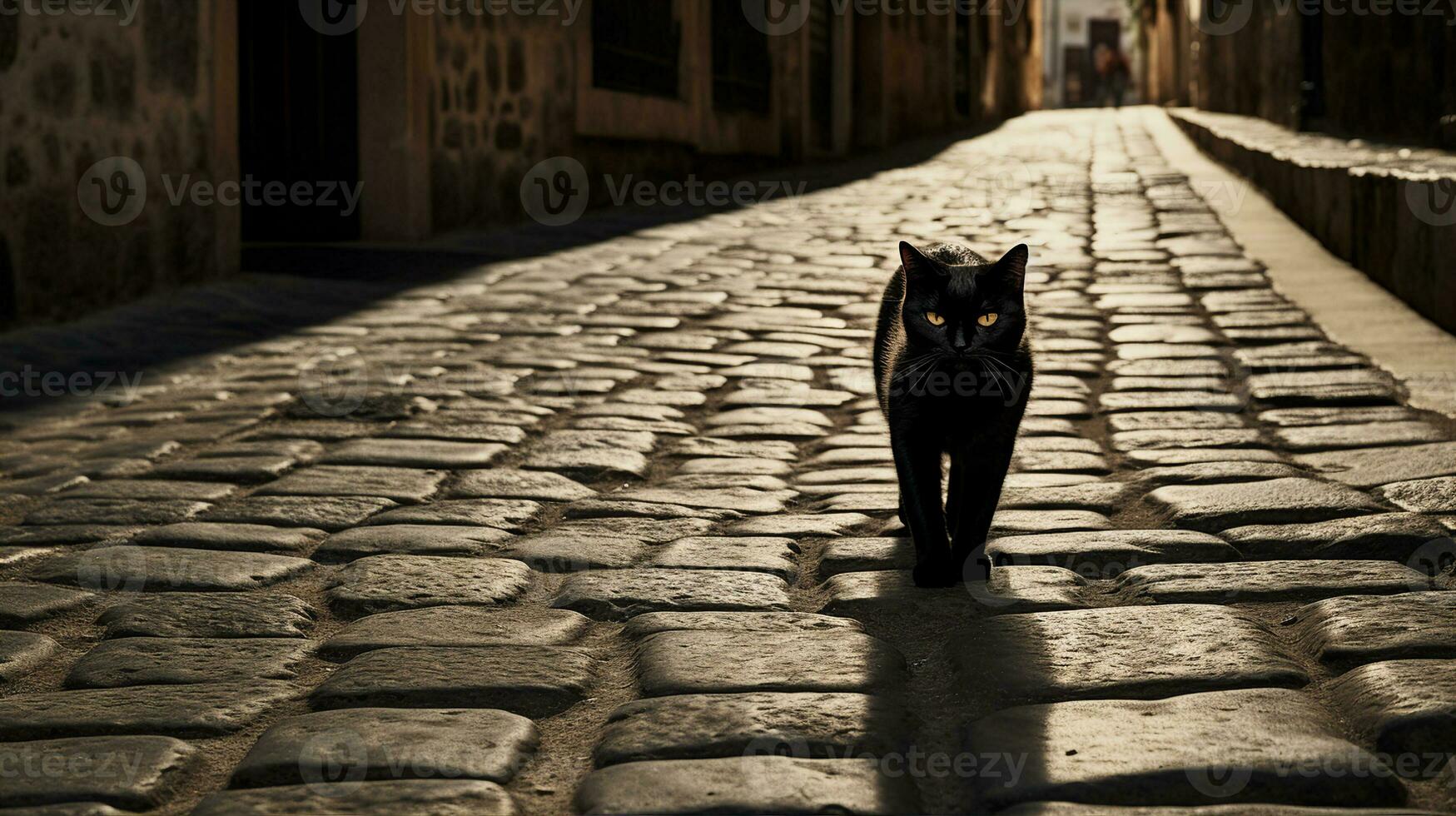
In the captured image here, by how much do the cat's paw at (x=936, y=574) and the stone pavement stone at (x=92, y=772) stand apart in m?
1.33

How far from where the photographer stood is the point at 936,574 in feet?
9.62

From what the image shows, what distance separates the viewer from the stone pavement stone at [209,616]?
2695mm

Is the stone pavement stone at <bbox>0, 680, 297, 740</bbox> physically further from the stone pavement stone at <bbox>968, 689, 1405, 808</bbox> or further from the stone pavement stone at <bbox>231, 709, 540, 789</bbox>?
the stone pavement stone at <bbox>968, 689, 1405, 808</bbox>

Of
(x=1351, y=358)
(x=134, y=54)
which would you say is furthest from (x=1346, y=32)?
(x=134, y=54)

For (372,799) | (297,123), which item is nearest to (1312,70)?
(297,123)

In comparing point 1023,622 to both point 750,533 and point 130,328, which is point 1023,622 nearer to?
point 750,533

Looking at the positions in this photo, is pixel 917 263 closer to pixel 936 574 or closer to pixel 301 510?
pixel 936 574

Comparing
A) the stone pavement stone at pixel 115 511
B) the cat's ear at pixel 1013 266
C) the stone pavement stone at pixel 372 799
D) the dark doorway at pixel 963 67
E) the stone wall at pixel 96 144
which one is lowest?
the stone pavement stone at pixel 372 799

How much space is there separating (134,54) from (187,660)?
4857 mm

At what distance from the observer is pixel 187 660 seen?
8.32 ft

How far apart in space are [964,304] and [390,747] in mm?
1385

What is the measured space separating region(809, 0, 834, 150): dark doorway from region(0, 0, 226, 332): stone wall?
11.8 metres

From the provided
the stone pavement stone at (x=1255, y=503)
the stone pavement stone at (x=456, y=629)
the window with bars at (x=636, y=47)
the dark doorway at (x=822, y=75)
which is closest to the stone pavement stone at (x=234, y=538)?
the stone pavement stone at (x=456, y=629)

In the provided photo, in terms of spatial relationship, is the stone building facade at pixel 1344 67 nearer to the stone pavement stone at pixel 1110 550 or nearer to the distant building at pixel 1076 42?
the stone pavement stone at pixel 1110 550
